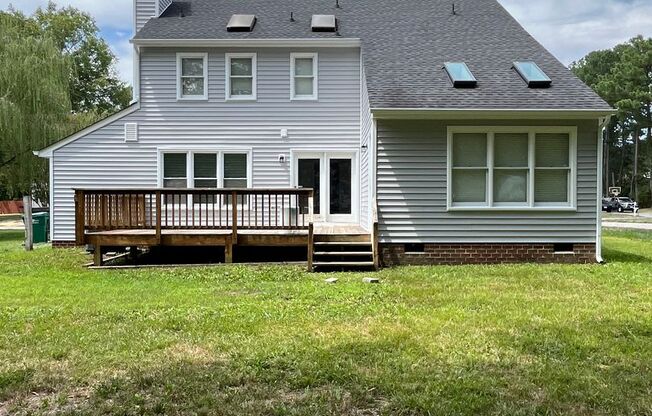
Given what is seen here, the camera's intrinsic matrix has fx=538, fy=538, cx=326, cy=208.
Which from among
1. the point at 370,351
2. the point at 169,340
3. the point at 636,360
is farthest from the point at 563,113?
the point at 169,340

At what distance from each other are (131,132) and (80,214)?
415 centimetres

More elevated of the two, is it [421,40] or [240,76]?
[421,40]

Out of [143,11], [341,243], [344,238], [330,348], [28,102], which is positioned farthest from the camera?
[28,102]

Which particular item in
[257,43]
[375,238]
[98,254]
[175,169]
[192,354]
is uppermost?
[257,43]

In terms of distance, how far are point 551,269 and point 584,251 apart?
4.93 feet

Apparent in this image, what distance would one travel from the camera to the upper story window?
44.4 feet

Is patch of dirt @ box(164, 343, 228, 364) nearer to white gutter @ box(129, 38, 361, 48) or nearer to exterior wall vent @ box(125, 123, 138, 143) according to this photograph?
exterior wall vent @ box(125, 123, 138, 143)

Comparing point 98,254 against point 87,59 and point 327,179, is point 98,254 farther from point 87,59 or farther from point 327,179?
point 87,59

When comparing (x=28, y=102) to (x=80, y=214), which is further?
(x=28, y=102)

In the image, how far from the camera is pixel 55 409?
3.26 meters

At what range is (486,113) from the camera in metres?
9.79

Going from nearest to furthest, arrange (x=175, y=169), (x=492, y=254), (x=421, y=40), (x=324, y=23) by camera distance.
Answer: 1. (x=492, y=254)
2. (x=421, y=40)
3. (x=175, y=169)
4. (x=324, y=23)

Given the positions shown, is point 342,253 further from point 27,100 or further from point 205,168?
point 27,100

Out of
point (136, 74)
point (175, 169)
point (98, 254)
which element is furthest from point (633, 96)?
point (98, 254)
